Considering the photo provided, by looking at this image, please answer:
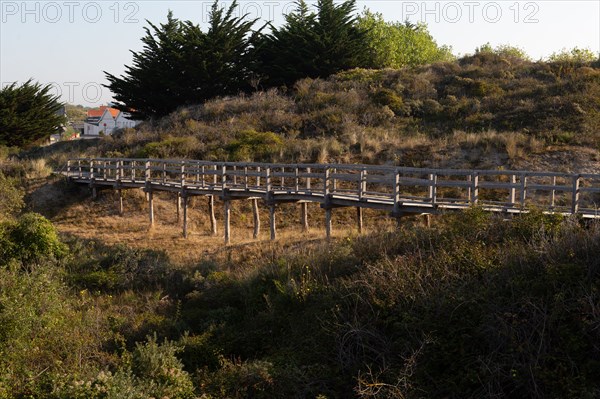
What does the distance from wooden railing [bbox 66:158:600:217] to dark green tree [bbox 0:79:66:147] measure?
57.5 feet

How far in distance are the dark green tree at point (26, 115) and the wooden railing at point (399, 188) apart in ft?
57.5

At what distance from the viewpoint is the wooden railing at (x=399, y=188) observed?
16.0m

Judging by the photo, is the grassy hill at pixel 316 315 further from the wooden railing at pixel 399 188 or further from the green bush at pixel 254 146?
the green bush at pixel 254 146

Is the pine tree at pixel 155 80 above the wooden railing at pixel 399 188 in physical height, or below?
above

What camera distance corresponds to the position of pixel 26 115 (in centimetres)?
5059

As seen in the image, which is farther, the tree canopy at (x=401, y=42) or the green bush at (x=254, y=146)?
the tree canopy at (x=401, y=42)

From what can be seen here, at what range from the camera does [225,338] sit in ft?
38.1

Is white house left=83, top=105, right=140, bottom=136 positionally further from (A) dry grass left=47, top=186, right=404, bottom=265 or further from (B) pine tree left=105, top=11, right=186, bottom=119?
(A) dry grass left=47, top=186, right=404, bottom=265

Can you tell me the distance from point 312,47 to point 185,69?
941 cm

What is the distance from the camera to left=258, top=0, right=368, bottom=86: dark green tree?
48188mm

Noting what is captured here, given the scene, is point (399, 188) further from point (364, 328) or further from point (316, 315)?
point (364, 328)

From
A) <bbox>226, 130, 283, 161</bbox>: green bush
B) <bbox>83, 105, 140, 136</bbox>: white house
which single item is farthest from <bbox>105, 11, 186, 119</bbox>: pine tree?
<bbox>83, 105, 140, 136</bbox>: white house

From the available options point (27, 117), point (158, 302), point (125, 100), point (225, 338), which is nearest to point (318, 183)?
point (158, 302)

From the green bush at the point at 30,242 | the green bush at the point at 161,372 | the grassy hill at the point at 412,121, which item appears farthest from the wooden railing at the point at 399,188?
the green bush at the point at 161,372
